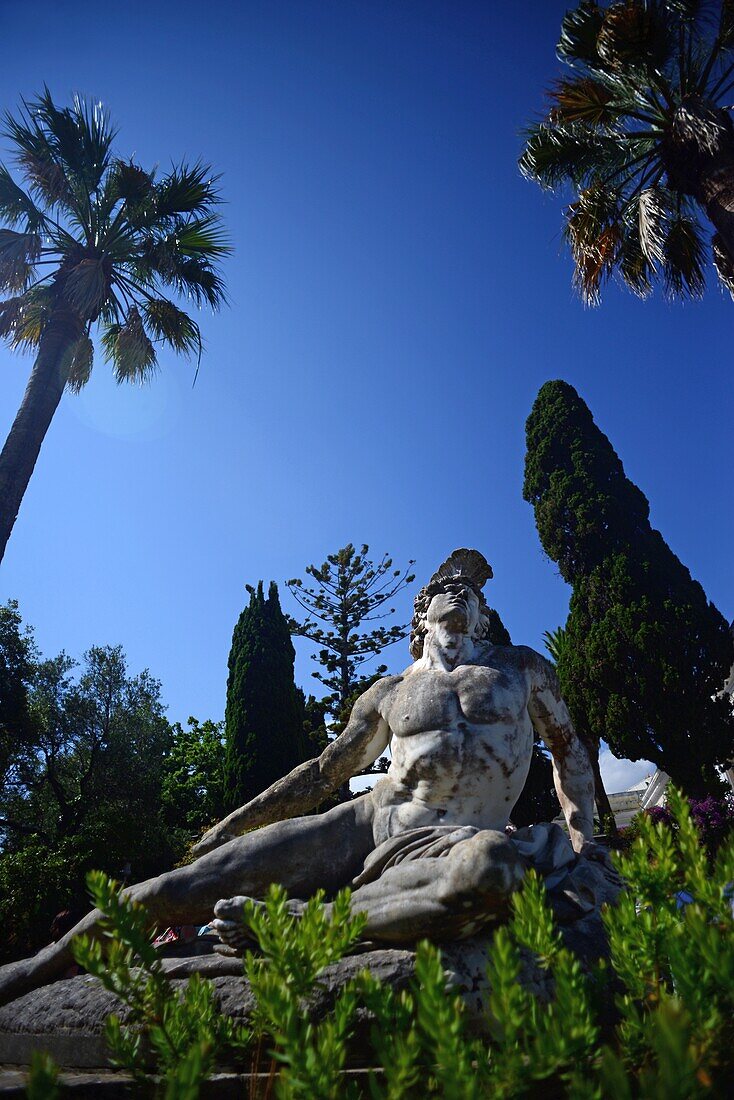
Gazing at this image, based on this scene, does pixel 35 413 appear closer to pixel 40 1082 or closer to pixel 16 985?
pixel 16 985

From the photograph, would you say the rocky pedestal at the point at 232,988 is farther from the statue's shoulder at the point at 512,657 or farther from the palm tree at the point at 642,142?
the palm tree at the point at 642,142

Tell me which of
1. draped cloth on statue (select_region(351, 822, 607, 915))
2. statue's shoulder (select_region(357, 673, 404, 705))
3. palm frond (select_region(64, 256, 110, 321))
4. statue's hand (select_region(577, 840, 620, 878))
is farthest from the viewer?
palm frond (select_region(64, 256, 110, 321))

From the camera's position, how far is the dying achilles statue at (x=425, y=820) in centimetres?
205

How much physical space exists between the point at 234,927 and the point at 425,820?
2.75 feet

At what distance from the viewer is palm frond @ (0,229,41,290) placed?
934cm

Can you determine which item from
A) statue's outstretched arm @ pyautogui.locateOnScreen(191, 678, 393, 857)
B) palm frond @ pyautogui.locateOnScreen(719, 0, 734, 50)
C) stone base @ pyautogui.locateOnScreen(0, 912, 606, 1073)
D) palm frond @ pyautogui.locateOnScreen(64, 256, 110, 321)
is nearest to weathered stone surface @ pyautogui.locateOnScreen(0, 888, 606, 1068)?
stone base @ pyautogui.locateOnScreen(0, 912, 606, 1073)

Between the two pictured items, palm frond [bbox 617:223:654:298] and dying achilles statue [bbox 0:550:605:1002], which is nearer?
dying achilles statue [bbox 0:550:605:1002]

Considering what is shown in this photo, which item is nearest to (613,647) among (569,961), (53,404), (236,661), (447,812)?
(236,661)

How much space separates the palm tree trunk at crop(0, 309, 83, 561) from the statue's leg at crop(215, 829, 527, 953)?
6481 mm

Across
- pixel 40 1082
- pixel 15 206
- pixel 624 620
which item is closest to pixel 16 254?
pixel 15 206

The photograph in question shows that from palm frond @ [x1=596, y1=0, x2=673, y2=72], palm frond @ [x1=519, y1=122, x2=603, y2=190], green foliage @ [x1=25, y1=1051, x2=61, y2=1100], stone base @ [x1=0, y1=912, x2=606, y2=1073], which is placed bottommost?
stone base @ [x1=0, y1=912, x2=606, y2=1073]

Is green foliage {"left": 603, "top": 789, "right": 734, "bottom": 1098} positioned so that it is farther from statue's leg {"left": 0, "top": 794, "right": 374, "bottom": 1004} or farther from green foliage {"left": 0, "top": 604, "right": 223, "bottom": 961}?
green foliage {"left": 0, "top": 604, "right": 223, "bottom": 961}

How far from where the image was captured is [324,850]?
268 centimetres

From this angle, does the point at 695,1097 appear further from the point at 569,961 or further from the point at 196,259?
the point at 196,259
